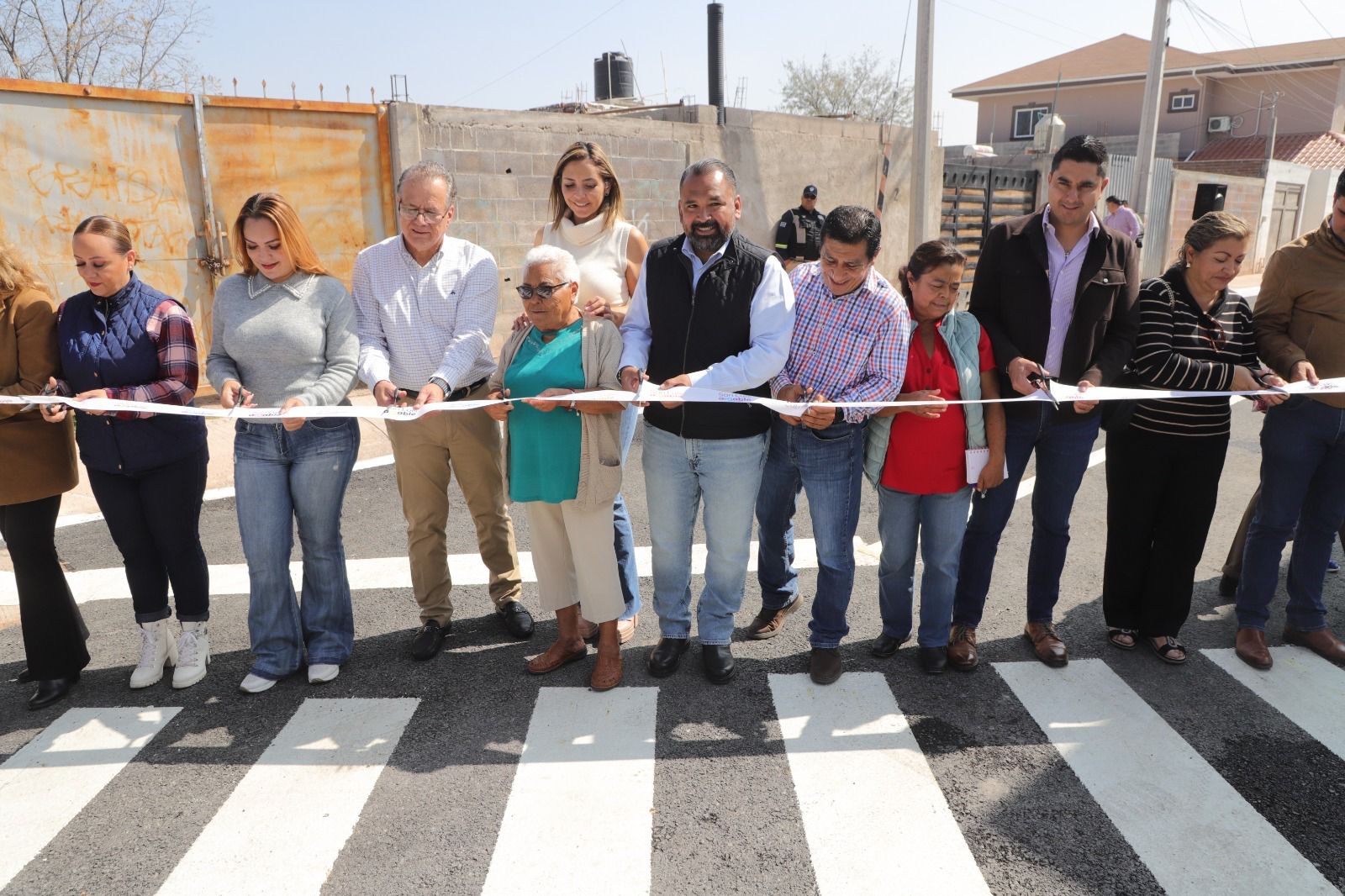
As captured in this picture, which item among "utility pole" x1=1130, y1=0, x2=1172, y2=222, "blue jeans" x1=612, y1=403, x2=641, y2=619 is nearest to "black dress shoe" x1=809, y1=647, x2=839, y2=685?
"blue jeans" x1=612, y1=403, x2=641, y2=619

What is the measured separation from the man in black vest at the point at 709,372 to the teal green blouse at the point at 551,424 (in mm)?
245

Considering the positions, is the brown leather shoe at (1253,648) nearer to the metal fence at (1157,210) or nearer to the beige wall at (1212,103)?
the metal fence at (1157,210)

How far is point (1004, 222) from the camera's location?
13.3ft

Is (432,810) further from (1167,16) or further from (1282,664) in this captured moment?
(1167,16)

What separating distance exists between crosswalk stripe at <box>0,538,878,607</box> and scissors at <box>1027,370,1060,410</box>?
5.52 feet

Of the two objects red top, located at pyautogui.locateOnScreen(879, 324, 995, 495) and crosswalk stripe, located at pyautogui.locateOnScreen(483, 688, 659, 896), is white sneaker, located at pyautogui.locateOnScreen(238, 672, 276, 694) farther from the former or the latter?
red top, located at pyautogui.locateOnScreen(879, 324, 995, 495)

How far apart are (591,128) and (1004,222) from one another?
801 centimetres

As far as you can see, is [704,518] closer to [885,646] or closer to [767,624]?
[767,624]

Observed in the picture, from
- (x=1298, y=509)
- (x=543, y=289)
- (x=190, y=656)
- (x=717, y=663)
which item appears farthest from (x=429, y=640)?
(x=1298, y=509)

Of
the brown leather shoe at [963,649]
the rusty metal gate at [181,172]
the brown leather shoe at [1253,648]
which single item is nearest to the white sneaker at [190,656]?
the brown leather shoe at [963,649]

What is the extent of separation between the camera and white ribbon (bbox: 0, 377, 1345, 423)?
11.9 feet

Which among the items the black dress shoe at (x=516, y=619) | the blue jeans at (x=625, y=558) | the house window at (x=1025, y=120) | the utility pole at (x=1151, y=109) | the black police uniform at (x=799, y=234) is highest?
the house window at (x=1025, y=120)

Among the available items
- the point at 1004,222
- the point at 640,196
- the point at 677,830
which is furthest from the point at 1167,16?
the point at 677,830

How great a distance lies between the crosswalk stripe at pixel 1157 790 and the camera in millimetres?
2830
